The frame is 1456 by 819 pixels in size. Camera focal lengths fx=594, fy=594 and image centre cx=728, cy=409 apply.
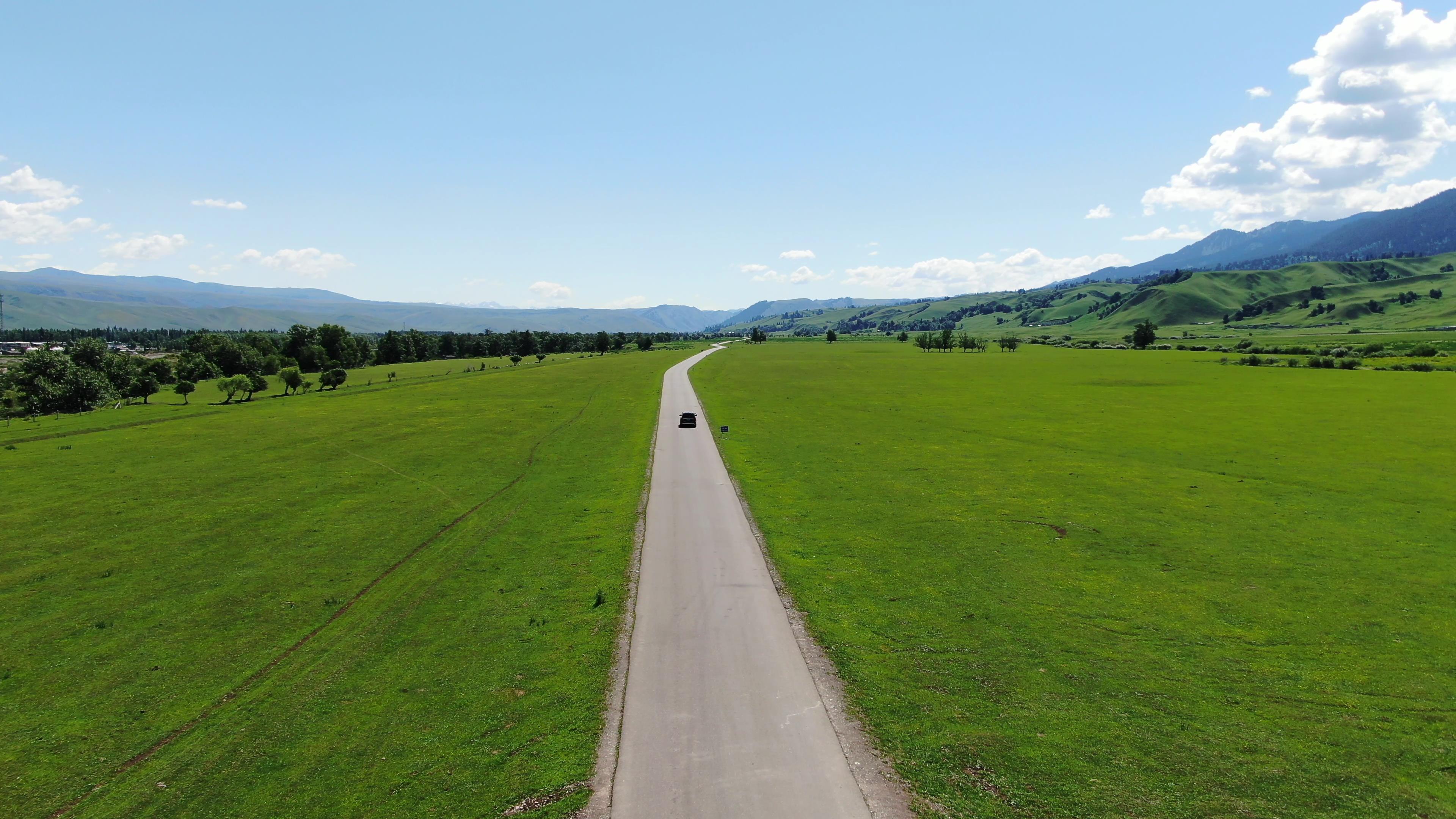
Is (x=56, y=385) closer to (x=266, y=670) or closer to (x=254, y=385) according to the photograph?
(x=254, y=385)

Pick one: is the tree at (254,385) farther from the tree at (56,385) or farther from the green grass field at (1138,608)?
the green grass field at (1138,608)

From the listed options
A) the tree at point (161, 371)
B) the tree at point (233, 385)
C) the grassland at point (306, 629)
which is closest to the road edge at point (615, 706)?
the grassland at point (306, 629)

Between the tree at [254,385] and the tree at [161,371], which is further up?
the tree at [161,371]

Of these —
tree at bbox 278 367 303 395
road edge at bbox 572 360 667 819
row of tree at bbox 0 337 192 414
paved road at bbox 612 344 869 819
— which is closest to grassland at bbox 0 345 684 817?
road edge at bbox 572 360 667 819

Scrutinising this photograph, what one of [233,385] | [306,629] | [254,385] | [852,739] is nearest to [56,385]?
[233,385]

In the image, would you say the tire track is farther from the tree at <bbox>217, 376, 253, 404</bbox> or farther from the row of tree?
the row of tree

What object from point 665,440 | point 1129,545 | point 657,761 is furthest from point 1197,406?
point 657,761

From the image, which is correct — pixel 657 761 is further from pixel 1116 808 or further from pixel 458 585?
pixel 458 585
